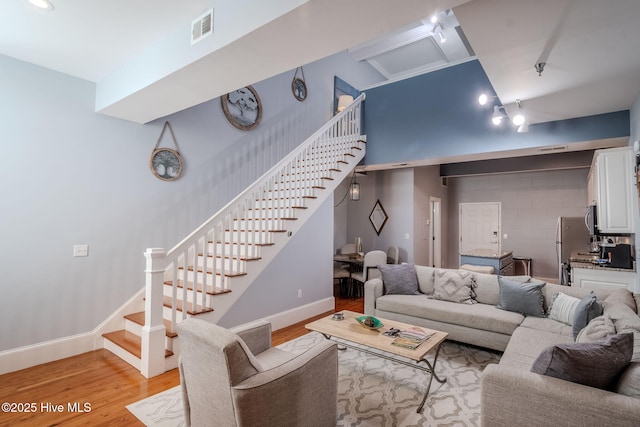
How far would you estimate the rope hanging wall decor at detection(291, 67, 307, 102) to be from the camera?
18.7 feet

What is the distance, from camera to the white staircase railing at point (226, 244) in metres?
2.85

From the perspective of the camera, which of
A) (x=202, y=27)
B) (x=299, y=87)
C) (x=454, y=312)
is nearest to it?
(x=202, y=27)

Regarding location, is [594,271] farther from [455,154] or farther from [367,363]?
[367,363]

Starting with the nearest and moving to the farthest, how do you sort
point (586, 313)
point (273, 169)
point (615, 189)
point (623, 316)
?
point (623, 316)
point (586, 313)
point (615, 189)
point (273, 169)

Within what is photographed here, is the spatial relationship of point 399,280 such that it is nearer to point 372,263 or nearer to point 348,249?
point 372,263

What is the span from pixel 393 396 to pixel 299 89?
5.12 metres

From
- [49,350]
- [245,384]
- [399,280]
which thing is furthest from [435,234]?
[49,350]

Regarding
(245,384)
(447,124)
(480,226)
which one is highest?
(447,124)

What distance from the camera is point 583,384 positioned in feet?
5.23

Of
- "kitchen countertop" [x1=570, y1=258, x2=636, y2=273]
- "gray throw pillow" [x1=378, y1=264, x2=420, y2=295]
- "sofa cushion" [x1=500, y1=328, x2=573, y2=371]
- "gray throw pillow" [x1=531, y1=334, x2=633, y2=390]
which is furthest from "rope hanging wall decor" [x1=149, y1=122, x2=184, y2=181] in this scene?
"kitchen countertop" [x1=570, y1=258, x2=636, y2=273]

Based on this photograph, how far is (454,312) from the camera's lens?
139 inches

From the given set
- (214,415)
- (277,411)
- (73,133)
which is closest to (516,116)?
(277,411)

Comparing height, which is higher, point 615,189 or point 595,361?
point 615,189

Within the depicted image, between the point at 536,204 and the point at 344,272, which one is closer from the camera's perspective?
the point at 344,272
